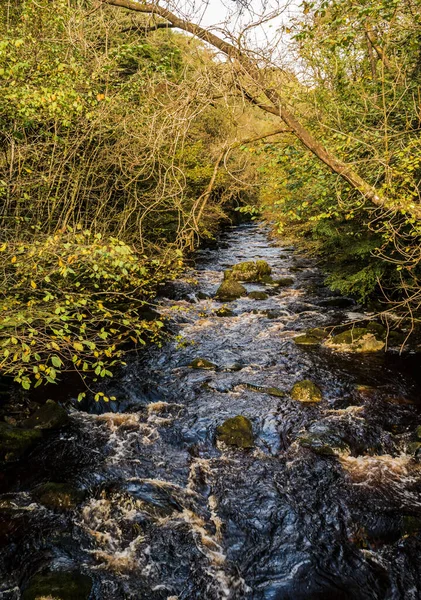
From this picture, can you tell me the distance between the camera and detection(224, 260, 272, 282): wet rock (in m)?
16.1

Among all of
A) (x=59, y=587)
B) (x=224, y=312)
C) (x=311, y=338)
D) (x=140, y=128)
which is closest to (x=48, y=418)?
(x=59, y=587)

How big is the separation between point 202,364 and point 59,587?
224 inches

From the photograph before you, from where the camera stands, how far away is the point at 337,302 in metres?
13.2

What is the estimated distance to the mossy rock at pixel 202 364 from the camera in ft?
31.1

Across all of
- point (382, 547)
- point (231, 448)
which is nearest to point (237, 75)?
point (231, 448)

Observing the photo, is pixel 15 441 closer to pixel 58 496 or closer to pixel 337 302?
pixel 58 496

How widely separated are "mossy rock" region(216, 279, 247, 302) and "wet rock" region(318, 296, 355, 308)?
2815mm

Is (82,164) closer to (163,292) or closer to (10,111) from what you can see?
(10,111)

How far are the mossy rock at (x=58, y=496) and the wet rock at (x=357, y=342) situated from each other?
6.85m

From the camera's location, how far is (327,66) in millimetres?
8812

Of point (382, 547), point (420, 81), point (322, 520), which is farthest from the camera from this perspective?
point (420, 81)

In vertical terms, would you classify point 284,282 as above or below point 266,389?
above

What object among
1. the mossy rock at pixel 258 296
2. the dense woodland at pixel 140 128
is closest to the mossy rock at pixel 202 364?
the dense woodland at pixel 140 128

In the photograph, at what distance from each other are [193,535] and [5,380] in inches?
187
